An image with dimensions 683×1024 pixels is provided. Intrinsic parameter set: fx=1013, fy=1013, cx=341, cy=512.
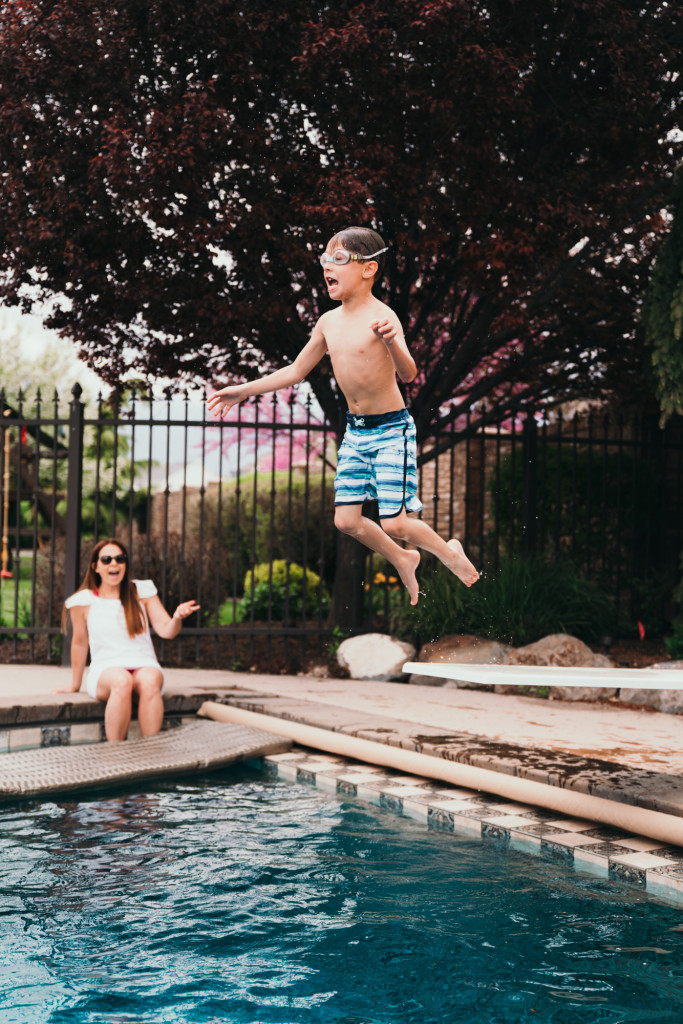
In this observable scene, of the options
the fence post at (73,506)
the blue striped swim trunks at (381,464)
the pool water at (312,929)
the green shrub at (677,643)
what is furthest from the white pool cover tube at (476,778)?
the green shrub at (677,643)

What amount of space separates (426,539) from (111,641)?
456 centimetres

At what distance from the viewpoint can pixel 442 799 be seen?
5242 millimetres

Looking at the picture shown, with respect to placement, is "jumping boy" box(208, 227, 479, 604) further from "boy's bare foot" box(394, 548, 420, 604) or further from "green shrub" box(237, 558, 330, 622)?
"green shrub" box(237, 558, 330, 622)

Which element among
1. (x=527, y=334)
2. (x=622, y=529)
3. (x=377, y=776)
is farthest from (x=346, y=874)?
(x=622, y=529)

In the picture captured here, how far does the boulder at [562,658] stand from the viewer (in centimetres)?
807

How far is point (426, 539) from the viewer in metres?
2.58

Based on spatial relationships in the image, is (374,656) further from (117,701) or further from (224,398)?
(224,398)

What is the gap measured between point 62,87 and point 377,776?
19.5 feet

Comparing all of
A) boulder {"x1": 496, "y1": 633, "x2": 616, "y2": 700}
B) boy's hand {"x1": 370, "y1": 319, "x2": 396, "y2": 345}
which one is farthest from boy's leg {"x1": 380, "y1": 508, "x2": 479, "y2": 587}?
boulder {"x1": 496, "y1": 633, "x2": 616, "y2": 700}

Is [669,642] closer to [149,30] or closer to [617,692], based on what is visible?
[617,692]

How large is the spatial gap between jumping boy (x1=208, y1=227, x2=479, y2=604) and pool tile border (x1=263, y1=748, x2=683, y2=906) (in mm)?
2252

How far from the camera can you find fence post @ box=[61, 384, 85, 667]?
32.3 ft

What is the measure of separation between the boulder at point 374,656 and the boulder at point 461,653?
7.0 inches

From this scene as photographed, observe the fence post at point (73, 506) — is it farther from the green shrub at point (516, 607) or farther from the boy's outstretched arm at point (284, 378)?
the boy's outstretched arm at point (284, 378)
